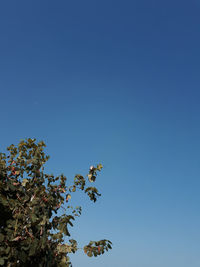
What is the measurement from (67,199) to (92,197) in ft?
2.29

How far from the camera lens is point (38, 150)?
871cm

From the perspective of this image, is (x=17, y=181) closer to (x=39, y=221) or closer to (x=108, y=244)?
(x=39, y=221)

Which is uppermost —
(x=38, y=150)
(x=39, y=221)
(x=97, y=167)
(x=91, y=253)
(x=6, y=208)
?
(x=38, y=150)

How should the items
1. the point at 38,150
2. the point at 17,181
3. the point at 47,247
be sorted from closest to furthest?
1. the point at 47,247
2. the point at 17,181
3. the point at 38,150

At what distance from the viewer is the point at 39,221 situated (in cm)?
693

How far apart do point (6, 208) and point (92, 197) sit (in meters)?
2.35

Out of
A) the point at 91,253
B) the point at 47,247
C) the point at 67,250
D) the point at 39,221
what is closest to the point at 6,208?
the point at 39,221

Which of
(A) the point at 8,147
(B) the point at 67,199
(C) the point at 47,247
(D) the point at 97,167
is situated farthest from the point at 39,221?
(A) the point at 8,147

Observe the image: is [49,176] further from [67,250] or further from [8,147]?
[67,250]

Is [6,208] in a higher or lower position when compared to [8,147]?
lower

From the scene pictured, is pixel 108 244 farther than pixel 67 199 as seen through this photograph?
No

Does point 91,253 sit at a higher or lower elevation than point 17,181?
lower

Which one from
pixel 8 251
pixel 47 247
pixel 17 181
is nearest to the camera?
pixel 8 251

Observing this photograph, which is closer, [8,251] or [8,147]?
[8,251]
